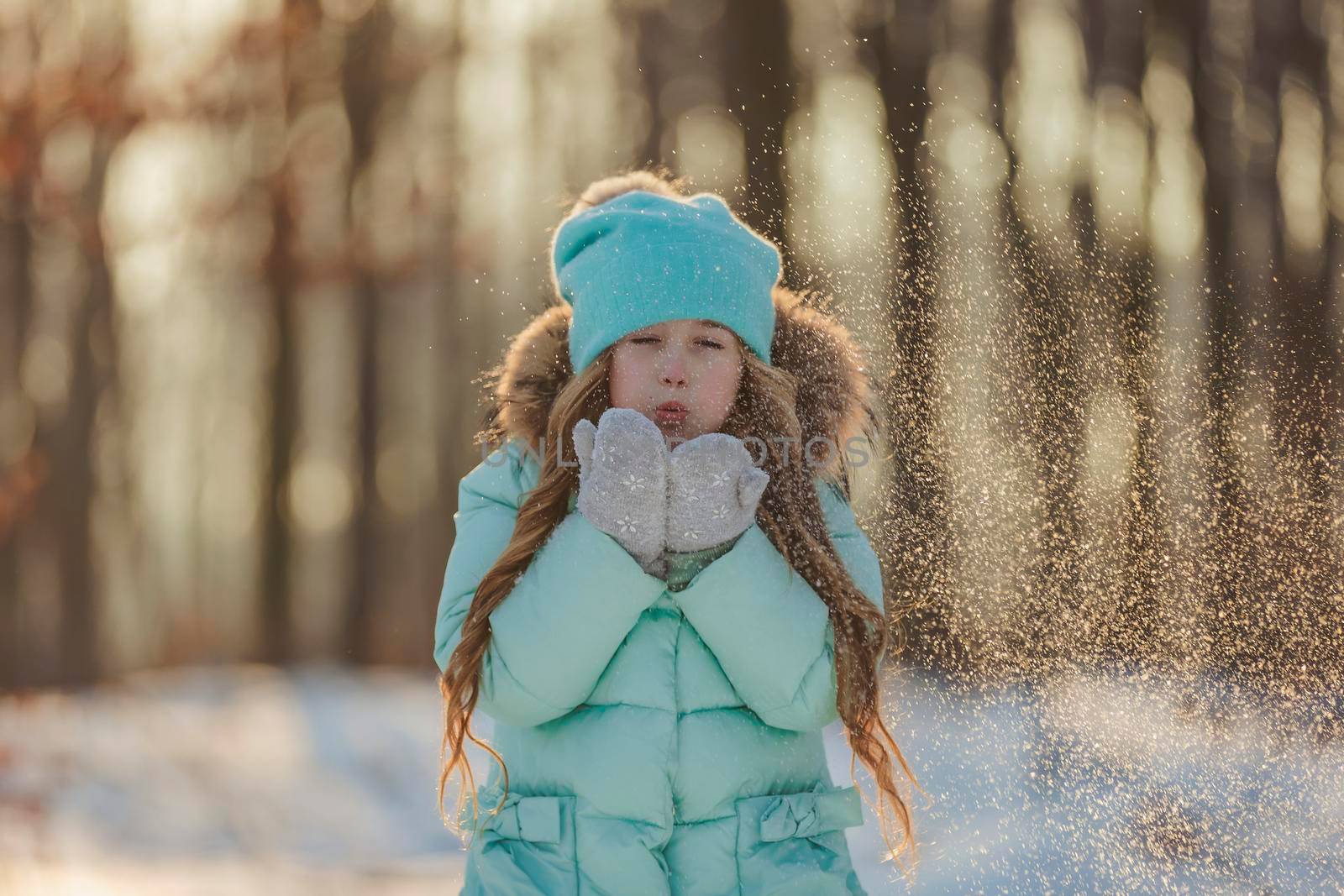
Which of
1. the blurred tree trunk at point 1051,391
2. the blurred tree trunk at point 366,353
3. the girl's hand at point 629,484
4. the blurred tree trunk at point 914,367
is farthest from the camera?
the blurred tree trunk at point 366,353

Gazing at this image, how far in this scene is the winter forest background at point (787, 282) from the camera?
430 centimetres

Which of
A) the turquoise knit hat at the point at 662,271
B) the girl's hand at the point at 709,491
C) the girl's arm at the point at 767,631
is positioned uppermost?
the turquoise knit hat at the point at 662,271

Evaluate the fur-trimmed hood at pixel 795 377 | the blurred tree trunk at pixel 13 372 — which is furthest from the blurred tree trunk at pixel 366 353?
the fur-trimmed hood at pixel 795 377

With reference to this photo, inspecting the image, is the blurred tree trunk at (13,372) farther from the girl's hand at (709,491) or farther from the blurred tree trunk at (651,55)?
the girl's hand at (709,491)

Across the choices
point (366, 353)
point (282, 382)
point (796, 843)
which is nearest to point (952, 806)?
point (796, 843)

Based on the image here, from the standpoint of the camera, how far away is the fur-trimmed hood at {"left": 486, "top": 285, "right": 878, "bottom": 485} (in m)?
2.20

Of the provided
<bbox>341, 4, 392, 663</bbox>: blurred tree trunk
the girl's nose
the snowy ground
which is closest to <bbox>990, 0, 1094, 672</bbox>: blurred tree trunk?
the snowy ground

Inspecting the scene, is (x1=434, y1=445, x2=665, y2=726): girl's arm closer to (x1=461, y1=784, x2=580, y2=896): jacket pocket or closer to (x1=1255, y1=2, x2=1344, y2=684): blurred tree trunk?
(x1=461, y1=784, x2=580, y2=896): jacket pocket

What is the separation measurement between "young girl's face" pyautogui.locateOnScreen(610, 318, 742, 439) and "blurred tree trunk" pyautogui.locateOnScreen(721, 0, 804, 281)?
10.5ft

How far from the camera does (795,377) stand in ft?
7.29

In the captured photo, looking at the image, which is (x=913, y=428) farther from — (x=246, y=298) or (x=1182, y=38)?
(x=246, y=298)

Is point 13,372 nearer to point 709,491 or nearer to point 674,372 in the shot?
point 674,372

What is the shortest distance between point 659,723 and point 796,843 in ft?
0.96

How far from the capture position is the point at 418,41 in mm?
9750
